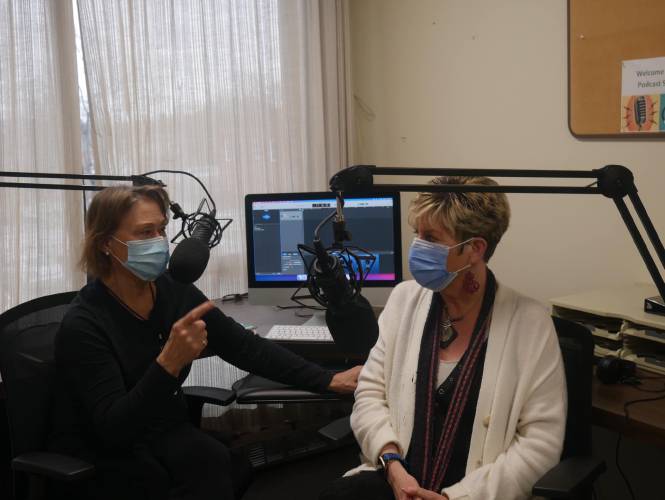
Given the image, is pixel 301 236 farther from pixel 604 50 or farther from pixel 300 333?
pixel 604 50

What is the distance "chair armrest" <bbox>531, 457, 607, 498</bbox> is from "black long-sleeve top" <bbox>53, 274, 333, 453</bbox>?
70 centimetres

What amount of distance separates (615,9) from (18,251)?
218cm

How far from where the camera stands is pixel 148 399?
58.9 inches

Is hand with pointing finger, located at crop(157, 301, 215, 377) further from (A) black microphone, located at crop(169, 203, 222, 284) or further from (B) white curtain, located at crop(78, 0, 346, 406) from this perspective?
(B) white curtain, located at crop(78, 0, 346, 406)

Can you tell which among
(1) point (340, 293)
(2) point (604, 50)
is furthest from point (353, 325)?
(2) point (604, 50)

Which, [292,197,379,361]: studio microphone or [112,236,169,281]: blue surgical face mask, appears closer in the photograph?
[292,197,379,361]: studio microphone

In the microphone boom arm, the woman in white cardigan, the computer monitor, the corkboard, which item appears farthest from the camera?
the computer monitor

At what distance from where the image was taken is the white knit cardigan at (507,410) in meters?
1.35

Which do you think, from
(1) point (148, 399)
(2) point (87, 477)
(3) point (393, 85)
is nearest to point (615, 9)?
(3) point (393, 85)

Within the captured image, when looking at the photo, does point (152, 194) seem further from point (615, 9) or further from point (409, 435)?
point (615, 9)

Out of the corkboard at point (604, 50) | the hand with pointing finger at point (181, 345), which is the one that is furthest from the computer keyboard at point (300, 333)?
the corkboard at point (604, 50)

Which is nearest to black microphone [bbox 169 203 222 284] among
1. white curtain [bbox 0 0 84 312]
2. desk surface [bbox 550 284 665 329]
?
white curtain [bbox 0 0 84 312]

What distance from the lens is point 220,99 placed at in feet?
8.95

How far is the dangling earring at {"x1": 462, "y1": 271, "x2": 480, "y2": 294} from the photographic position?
154 cm
